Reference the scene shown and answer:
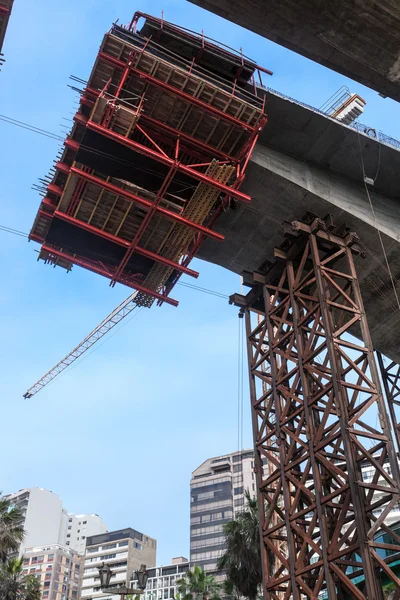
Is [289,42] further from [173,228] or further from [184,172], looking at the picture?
[173,228]

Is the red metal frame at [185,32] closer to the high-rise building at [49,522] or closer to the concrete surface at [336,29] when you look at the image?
the concrete surface at [336,29]

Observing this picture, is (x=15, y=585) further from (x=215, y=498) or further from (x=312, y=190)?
(x=215, y=498)

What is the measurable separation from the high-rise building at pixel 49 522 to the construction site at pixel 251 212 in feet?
348

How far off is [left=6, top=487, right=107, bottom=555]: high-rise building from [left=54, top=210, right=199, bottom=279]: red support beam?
106 meters

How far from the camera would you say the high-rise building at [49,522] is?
123250 millimetres

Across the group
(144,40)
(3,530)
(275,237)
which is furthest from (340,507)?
(3,530)

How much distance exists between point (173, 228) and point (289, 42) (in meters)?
12.2

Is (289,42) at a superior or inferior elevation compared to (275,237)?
inferior

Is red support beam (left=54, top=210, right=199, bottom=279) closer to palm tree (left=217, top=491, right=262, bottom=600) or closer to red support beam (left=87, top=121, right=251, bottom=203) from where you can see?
red support beam (left=87, top=121, right=251, bottom=203)

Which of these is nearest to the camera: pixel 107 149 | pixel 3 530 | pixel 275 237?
pixel 107 149

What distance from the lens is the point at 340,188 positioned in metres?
24.1

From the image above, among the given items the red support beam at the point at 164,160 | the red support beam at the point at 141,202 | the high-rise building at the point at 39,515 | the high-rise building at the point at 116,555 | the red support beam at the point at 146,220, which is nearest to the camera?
the red support beam at the point at 164,160

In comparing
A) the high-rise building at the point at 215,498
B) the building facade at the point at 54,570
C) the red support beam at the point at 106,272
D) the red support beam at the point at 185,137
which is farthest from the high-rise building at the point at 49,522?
the red support beam at the point at 185,137

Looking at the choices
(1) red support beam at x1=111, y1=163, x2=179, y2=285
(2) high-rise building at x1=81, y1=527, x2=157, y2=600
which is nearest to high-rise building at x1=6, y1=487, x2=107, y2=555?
(2) high-rise building at x1=81, y1=527, x2=157, y2=600
